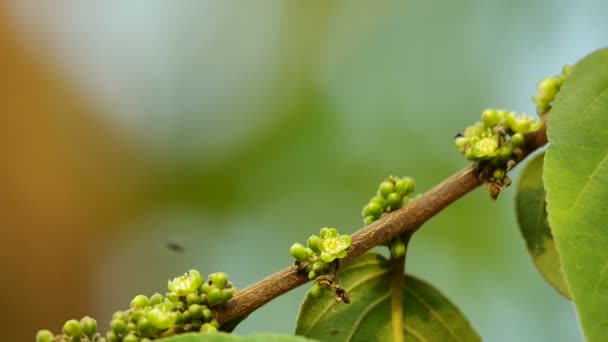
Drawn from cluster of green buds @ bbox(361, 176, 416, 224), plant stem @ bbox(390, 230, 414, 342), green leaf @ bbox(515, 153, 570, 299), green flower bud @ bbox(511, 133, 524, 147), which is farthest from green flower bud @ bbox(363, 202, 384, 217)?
green leaf @ bbox(515, 153, 570, 299)

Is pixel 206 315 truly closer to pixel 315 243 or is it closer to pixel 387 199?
pixel 315 243

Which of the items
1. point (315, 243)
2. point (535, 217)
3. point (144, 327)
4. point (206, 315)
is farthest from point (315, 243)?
point (535, 217)

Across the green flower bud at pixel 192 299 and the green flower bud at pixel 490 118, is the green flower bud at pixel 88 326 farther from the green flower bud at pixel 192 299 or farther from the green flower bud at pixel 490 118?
the green flower bud at pixel 490 118

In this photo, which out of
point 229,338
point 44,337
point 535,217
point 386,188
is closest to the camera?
point 229,338

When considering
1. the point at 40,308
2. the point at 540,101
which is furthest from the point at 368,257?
the point at 40,308

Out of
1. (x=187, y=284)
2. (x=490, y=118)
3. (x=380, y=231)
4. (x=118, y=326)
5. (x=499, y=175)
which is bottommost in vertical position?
(x=118, y=326)

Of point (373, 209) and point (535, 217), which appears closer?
point (373, 209)

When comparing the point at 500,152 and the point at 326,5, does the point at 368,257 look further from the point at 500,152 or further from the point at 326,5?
the point at 326,5

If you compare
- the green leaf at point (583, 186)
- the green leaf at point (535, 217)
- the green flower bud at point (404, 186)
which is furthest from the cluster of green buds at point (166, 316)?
the green leaf at point (535, 217)
